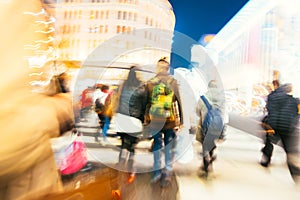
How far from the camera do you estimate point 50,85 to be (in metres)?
0.72

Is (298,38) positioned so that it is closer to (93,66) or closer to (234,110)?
(234,110)

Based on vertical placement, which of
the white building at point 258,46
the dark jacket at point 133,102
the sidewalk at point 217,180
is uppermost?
the white building at point 258,46

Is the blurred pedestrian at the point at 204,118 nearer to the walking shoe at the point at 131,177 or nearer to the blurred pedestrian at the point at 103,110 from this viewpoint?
the walking shoe at the point at 131,177

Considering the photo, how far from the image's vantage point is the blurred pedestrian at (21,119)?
0.53 metres

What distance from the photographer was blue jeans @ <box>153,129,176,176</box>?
2.80 metres

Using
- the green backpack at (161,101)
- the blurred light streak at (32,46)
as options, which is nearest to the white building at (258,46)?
the green backpack at (161,101)

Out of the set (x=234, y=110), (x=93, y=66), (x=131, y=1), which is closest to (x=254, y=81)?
(x=234, y=110)

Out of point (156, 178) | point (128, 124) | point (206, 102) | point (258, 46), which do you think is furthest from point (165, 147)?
point (258, 46)

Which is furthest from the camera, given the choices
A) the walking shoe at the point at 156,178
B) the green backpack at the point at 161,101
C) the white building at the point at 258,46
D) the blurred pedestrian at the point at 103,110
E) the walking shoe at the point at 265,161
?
the white building at the point at 258,46

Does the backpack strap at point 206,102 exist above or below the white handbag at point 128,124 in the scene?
above

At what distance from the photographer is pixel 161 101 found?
8.73 feet

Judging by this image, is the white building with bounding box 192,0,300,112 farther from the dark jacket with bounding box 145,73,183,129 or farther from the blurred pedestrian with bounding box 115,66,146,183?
the blurred pedestrian with bounding box 115,66,146,183

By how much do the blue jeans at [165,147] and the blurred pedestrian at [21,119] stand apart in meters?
2.16

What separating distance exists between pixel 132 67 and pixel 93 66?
811 mm
